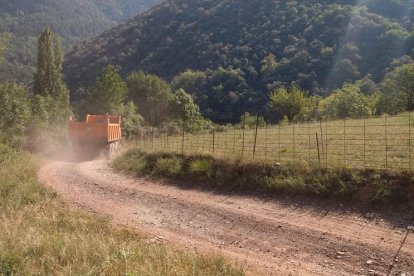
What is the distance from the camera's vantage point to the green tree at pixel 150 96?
195ft

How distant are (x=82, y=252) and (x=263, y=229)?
174 inches

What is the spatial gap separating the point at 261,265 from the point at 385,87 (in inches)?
2146

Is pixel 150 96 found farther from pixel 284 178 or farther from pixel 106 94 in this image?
pixel 284 178

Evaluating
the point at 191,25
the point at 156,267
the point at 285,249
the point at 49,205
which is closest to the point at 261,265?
the point at 285,249

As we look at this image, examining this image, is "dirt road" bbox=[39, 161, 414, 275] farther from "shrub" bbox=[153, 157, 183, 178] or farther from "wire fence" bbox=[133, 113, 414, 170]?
"wire fence" bbox=[133, 113, 414, 170]

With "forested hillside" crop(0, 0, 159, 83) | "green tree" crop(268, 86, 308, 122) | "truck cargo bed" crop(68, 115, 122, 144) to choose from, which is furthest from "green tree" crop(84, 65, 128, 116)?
"forested hillside" crop(0, 0, 159, 83)

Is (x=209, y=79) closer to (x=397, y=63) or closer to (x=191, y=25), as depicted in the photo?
(x=191, y=25)

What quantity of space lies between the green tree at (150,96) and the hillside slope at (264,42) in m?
20.5

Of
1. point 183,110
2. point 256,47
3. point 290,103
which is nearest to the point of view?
point 290,103

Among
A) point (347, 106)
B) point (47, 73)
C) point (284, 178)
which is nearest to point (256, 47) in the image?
point (347, 106)

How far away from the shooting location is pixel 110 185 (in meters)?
15.4

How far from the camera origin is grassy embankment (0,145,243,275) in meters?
6.25

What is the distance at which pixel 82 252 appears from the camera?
272 inches

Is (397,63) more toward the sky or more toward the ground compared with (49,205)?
more toward the sky
